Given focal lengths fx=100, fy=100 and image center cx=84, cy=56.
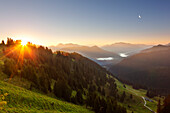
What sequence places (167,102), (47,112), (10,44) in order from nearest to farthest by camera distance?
1. (47,112)
2. (167,102)
3. (10,44)

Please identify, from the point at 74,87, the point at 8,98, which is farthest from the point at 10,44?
the point at 8,98

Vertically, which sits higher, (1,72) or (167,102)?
(1,72)

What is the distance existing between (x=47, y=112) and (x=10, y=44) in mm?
137200

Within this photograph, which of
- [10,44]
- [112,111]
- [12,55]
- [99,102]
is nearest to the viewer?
[112,111]

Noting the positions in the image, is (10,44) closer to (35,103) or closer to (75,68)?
(75,68)

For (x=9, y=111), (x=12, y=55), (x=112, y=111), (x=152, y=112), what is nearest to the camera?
(x=9, y=111)

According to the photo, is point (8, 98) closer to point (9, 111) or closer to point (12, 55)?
point (9, 111)

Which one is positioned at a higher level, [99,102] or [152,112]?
[99,102]

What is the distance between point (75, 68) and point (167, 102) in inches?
Result: 4093

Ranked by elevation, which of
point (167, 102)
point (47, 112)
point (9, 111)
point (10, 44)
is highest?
point (10, 44)

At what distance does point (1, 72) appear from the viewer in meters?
54.0

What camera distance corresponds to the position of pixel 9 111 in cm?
2667

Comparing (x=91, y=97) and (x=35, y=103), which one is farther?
(x=91, y=97)

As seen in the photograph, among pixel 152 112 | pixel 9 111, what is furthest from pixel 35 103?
pixel 152 112
